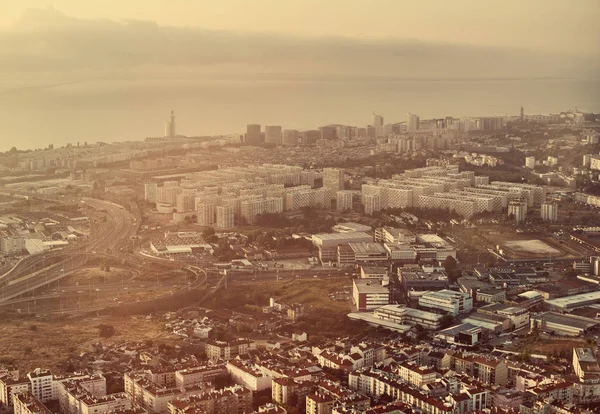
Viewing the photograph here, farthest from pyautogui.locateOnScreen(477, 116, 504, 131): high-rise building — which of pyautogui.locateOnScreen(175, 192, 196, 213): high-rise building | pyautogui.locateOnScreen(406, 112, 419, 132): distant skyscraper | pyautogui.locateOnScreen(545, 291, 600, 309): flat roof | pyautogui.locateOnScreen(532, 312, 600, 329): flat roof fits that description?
pyautogui.locateOnScreen(532, 312, 600, 329): flat roof

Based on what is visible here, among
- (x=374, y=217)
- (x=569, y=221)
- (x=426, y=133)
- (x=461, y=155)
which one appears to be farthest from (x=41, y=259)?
(x=426, y=133)

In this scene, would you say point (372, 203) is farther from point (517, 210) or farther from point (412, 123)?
point (412, 123)

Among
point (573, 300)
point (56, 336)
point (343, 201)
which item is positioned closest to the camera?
point (56, 336)

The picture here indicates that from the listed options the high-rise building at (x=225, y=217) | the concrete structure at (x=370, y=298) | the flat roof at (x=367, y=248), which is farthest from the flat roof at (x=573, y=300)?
the high-rise building at (x=225, y=217)

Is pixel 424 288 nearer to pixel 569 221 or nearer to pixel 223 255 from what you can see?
pixel 223 255

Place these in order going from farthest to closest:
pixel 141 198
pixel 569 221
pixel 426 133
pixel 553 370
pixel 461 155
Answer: pixel 426 133 → pixel 461 155 → pixel 141 198 → pixel 569 221 → pixel 553 370

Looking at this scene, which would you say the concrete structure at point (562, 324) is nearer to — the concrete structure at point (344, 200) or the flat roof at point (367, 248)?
the flat roof at point (367, 248)

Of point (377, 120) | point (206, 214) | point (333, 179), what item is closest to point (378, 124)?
point (377, 120)
